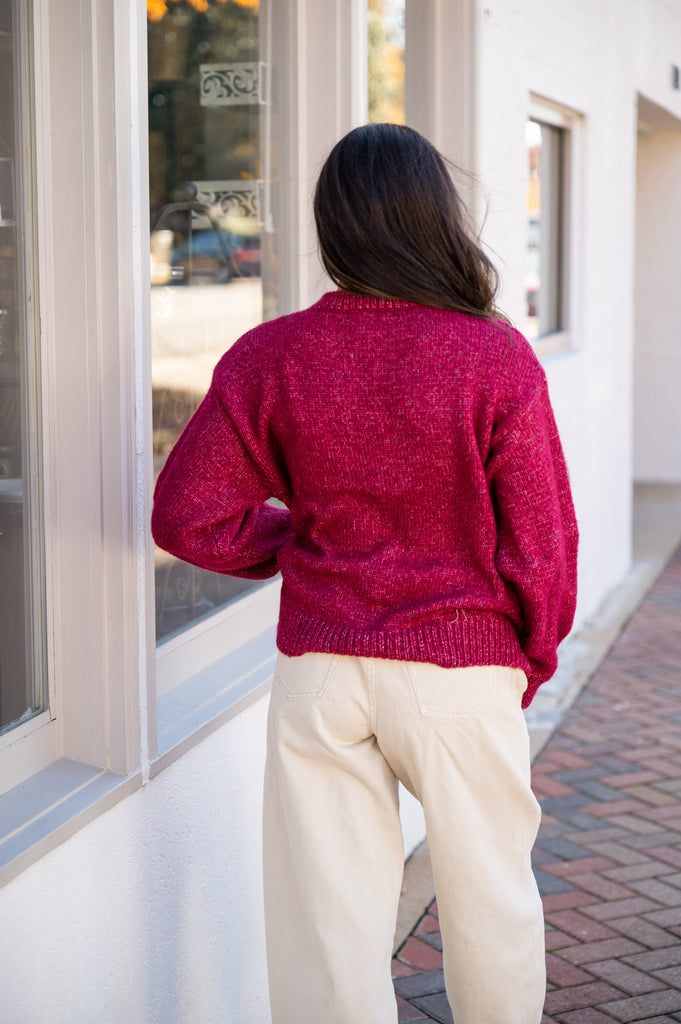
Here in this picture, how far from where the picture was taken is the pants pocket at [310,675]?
1835mm

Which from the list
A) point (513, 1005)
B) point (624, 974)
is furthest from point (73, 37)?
point (624, 974)

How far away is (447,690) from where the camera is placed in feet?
5.92

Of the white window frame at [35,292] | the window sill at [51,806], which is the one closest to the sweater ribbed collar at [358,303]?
the white window frame at [35,292]

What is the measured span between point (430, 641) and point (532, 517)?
0.23 meters

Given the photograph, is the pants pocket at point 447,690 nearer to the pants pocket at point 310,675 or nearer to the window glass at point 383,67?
the pants pocket at point 310,675

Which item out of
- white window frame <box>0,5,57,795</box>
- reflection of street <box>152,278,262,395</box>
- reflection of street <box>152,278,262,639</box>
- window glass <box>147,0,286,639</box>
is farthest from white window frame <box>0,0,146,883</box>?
reflection of street <box>152,278,262,395</box>

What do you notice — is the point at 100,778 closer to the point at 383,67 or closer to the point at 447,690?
the point at 447,690

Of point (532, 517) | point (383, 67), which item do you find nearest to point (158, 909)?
point (532, 517)

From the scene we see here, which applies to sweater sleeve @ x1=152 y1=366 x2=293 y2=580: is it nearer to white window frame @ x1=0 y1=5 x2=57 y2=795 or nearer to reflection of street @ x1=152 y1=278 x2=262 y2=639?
white window frame @ x1=0 y1=5 x2=57 y2=795

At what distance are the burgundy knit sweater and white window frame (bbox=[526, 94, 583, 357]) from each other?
13.9 ft

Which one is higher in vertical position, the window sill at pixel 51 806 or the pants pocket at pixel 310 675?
the pants pocket at pixel 310 675

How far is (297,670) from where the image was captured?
6.13 ft

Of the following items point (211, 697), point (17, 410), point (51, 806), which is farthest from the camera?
point (211, 697)

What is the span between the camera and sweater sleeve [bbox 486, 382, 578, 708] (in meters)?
1.77
